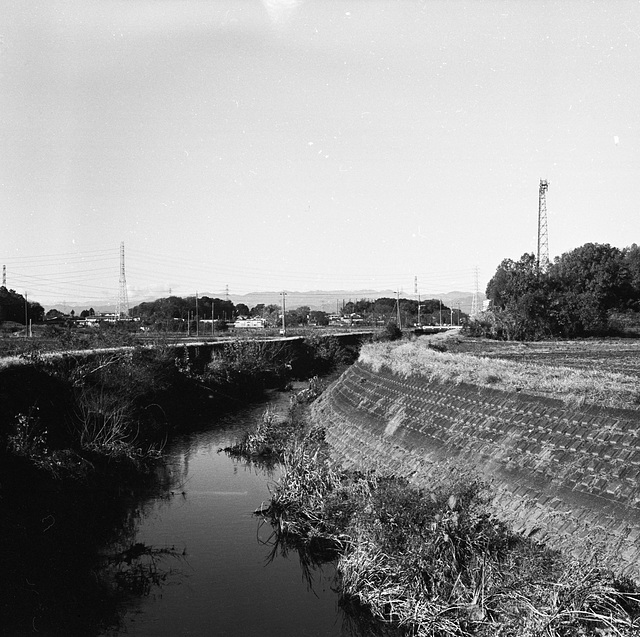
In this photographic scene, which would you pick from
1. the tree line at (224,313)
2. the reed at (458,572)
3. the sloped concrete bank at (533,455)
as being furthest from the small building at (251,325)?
the reed at (458,572)

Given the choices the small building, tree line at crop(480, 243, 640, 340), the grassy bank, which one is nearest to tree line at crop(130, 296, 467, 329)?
the small building

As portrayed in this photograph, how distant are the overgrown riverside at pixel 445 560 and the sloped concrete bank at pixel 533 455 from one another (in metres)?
0.38

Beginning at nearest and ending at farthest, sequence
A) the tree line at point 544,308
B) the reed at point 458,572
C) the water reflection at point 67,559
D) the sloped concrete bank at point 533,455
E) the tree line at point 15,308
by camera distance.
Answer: the reed at point 458,572 < the sloped concrete bank at point 533,455 < the water reflection at point 67,559 < the tree line at point 544,308 < the tree line at point 15,308

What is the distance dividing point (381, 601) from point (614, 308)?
216ft

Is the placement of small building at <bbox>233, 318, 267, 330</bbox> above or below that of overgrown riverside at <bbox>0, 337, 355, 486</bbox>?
above

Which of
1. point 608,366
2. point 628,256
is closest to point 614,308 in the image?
point 628,256

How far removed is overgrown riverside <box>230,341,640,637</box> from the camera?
9039mm

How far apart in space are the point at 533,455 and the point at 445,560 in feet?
11.0

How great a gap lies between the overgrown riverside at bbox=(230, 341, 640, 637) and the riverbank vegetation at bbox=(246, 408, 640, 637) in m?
0.02

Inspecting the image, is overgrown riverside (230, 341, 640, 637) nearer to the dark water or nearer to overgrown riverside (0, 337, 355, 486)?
the dark water

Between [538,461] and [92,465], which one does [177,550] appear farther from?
[538,461]

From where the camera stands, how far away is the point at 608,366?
22.9 meters

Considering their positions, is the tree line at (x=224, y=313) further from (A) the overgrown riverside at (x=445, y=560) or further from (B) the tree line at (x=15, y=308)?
(A) the overgrown riverside at (x=445, y=560)

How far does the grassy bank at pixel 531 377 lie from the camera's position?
13688 mm
